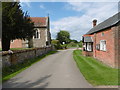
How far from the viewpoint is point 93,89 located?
Answer: 204 inches

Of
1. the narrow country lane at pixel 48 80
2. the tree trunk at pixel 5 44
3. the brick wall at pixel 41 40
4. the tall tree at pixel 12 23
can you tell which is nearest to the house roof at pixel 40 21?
the brick wall at pixel 41 40

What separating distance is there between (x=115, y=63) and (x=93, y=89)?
17.7ft

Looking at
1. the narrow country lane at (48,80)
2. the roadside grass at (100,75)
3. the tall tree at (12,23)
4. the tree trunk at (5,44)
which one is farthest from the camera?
the tree trunk at (5,44)

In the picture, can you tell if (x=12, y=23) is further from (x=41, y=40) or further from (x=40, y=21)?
(x=40, y=21)

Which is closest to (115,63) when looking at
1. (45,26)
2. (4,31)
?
(4,31)

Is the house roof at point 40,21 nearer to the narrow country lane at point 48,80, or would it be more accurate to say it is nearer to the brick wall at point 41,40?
the brick wall at point 41,40

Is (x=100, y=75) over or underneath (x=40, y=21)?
underneath

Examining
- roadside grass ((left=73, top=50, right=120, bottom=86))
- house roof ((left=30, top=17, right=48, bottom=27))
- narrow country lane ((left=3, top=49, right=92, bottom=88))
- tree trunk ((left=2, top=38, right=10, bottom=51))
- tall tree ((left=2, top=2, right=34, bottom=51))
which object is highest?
house roof ((left=30, top=17, right=48, bottom=27))

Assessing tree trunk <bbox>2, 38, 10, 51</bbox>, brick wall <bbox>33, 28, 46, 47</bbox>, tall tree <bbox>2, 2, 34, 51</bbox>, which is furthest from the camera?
brick wall <bbox>33, 28, 46, 47</bbox>

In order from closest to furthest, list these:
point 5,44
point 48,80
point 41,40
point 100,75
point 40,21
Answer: point 48,80 < point 100,75 < point 5,44 < point 41,40 < point 40,21

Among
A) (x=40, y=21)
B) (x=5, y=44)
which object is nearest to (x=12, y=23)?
(x=5, y=44)

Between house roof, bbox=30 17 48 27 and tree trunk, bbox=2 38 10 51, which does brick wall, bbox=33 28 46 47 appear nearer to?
house roof, bbox=30 17 48 27

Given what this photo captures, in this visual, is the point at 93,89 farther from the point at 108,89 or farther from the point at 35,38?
the point at 35,38

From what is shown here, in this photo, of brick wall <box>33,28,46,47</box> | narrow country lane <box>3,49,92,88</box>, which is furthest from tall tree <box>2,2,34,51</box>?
brick wall <box>33,28,46,47</box>
